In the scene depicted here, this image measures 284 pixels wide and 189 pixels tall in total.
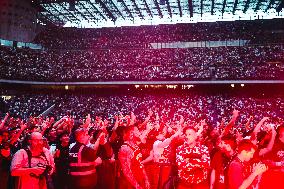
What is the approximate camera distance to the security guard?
6.39m

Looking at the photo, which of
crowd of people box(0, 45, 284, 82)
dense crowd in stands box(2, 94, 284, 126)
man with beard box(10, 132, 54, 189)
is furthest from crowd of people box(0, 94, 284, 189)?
crowd of people box(0, 45, 284, 82)

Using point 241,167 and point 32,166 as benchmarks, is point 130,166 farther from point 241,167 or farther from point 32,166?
point 241,167

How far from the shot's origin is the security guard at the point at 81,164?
6395mm

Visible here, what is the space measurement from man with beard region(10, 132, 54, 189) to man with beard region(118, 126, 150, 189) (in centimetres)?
149

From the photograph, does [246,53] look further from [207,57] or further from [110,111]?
[110,111]

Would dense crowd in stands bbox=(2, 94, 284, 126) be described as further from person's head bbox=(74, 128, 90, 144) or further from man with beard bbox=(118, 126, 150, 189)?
person's head bbox=(74, 128, 90, 144)

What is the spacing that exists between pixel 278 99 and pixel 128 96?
19492mm

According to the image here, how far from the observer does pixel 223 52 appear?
4819 cm

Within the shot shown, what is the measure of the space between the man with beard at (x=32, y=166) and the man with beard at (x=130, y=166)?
4.90 ft

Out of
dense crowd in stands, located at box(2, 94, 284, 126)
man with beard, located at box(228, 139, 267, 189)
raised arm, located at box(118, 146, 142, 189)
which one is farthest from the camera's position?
dense crowd in stands, located at box(2, 94, 284, 126)

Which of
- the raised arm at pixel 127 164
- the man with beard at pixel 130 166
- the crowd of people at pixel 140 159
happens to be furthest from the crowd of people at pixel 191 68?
the raised arm at pixel 127 164

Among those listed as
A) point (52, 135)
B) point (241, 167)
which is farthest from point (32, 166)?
point (52, 135)

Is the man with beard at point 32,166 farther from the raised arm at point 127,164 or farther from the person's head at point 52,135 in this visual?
the person's head at point 52,135

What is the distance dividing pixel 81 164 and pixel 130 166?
958mm
